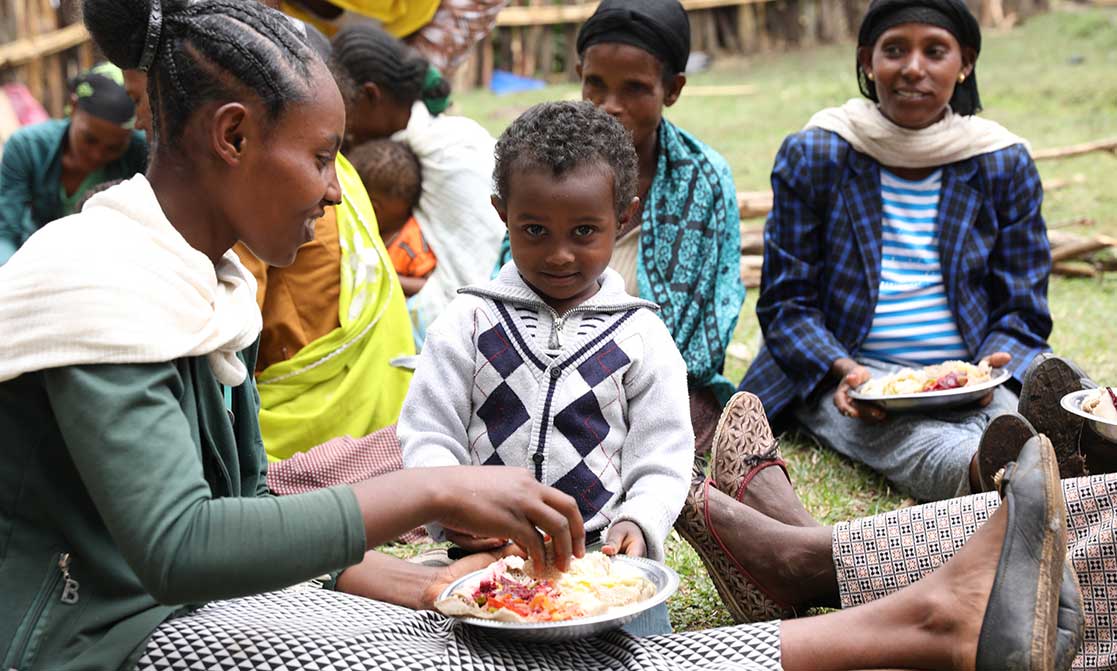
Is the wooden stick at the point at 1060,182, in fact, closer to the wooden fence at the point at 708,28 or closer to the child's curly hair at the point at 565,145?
the wooden fence at the point at 708,28

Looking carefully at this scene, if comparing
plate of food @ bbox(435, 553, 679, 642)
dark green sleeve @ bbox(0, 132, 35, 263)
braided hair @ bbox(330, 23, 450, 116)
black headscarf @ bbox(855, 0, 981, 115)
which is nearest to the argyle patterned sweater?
plate of food @ bbox(435, 553, 679, 642)

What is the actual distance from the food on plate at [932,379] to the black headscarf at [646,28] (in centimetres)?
124

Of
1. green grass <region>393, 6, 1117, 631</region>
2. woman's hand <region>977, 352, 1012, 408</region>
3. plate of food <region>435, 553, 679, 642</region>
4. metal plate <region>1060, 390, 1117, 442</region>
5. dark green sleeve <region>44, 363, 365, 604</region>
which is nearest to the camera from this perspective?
dark green sleeve <region>44, 363, 365, 604</region>

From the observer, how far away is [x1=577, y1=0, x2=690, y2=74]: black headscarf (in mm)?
4004

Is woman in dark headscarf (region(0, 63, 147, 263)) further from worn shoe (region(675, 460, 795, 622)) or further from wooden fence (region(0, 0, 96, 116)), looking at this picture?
wooden fence (region(0, 0, 96, 116))

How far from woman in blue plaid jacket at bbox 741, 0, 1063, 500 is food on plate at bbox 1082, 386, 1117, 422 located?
1.03m

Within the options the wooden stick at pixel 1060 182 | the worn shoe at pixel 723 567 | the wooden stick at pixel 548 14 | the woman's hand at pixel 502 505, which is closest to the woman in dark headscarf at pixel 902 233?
the worn shoe at pixel 723 567

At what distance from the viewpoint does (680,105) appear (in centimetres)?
1266

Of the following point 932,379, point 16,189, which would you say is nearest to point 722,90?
point 16,189

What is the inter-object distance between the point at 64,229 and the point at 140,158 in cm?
487

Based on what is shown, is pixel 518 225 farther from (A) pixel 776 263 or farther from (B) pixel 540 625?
(A) pixel 776 263

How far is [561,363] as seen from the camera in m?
2.62

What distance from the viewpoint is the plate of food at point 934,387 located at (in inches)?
143

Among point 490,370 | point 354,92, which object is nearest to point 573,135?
point 490,370
